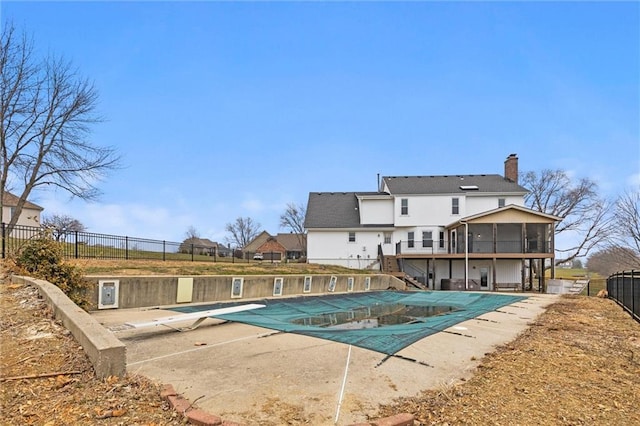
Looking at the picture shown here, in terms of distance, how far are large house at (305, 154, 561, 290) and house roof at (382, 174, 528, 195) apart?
0.08 metres

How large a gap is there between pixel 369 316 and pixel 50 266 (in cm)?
796

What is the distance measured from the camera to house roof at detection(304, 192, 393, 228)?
29.9 metres

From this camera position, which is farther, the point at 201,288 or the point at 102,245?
the point at 102,245

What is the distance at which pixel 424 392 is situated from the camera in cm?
419

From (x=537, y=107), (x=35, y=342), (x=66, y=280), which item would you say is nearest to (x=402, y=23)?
(x=537, y=107)

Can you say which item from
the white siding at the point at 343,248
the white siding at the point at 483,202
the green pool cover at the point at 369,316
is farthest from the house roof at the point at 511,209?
the green pool cover at the point at 369,316

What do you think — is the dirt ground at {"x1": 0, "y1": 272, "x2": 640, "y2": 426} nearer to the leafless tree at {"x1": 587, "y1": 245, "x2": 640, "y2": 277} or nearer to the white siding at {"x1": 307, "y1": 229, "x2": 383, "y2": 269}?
the white siding at {"x1": 307, "y1": 229, "x2": 383, "y2": 269}

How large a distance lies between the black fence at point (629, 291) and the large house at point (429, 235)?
43.5ft

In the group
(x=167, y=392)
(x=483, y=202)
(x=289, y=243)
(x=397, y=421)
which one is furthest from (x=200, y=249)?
(x=397, y=421)

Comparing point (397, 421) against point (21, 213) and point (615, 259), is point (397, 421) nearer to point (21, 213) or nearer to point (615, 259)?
point (615, 259)

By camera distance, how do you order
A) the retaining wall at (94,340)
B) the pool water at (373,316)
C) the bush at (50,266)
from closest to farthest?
the retaining wall at (94,340)
the bush at (50,266)
the pool water at (373,316)

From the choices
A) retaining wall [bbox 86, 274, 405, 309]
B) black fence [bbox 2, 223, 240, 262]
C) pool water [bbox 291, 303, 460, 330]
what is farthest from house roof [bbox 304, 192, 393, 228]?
pool water [bbox 291, 303, 460, 330]

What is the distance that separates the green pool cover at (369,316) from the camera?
6465 mm

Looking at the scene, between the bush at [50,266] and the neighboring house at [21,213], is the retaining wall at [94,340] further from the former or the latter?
the neighboring house at [21,213]
